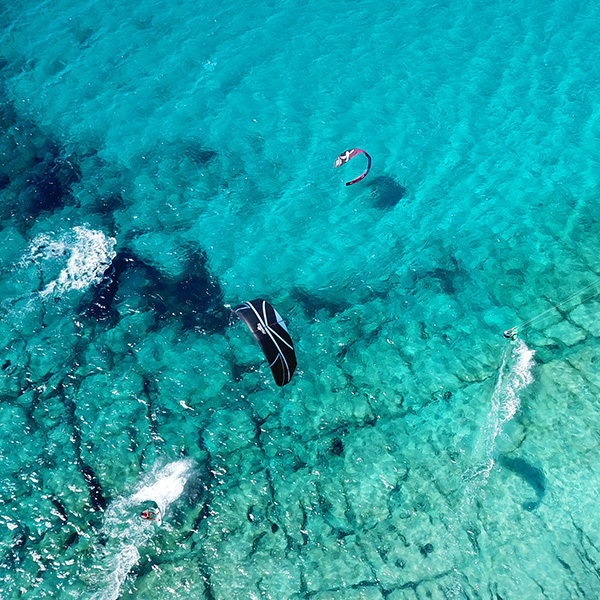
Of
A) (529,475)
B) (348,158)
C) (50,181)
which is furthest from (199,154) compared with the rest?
(529,475)

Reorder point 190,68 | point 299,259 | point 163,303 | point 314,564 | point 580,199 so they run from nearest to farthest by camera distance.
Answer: point 314,564 < point 163,303 < point 299,259 < point 580,199 < point 190,68

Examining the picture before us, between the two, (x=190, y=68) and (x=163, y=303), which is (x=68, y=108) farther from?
(x=163, y=303)

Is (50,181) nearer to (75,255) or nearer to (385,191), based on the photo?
(75,255)

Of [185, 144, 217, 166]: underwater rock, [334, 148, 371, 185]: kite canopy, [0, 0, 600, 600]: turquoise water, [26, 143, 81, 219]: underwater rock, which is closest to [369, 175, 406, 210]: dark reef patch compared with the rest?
[0, 0, 600, 600]: turquoise water

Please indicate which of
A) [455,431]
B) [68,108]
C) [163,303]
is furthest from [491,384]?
[68,108]

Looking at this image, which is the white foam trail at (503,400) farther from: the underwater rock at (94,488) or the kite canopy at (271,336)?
the underwater rock at (94,488)
